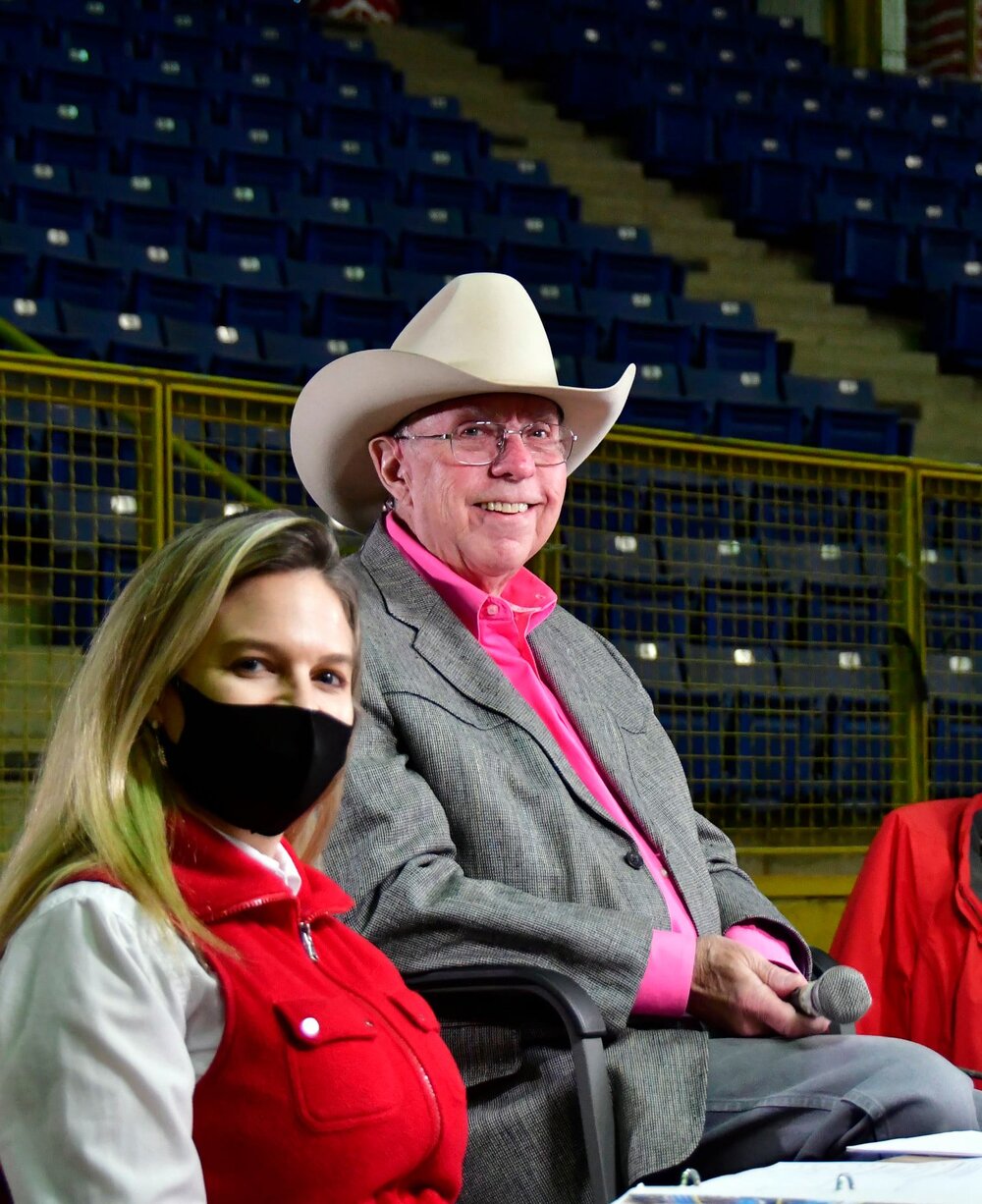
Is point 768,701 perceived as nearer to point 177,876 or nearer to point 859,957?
point 859,957

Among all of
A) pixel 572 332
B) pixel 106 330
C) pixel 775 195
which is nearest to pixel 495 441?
pixel 106 330

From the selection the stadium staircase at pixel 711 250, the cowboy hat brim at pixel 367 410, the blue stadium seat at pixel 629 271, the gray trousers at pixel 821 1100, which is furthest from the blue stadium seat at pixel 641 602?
the blue stadium seat at pixel 629 271

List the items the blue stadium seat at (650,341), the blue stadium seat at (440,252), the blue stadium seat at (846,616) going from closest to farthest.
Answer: the blue stadium seat at (846,616)
the blue stadium seat at (650,341)
the blue stadium seat at (440,252)

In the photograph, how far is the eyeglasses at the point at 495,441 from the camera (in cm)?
265

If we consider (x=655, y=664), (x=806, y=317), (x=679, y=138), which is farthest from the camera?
(x=679, y=138)

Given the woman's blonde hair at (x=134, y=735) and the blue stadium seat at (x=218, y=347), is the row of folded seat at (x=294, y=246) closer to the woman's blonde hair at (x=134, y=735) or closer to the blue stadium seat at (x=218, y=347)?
the blue stadium seat at (x=218, y=347)

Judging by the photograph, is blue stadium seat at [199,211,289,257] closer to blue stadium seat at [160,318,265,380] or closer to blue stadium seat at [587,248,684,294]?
blue stadium seat at [160,318,265,380]

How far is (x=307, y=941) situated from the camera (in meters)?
1.52

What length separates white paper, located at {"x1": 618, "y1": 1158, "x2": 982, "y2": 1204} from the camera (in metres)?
1.27

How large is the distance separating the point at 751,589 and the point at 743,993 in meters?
2.30

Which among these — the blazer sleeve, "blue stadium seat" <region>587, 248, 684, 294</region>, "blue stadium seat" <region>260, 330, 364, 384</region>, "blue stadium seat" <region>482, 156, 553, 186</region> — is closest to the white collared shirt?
the blazer sleeve

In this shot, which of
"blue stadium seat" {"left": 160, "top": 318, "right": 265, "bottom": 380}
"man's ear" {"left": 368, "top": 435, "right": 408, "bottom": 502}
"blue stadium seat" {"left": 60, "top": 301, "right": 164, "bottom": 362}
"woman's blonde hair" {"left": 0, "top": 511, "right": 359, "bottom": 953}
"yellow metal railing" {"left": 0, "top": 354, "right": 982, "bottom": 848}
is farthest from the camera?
"blue stadium seat" {"left": 160, "top": 318, "right": 265, "bottom": 380}

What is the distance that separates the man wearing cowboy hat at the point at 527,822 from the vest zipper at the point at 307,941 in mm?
632

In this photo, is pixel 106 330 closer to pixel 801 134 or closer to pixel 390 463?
pixel 390 463
